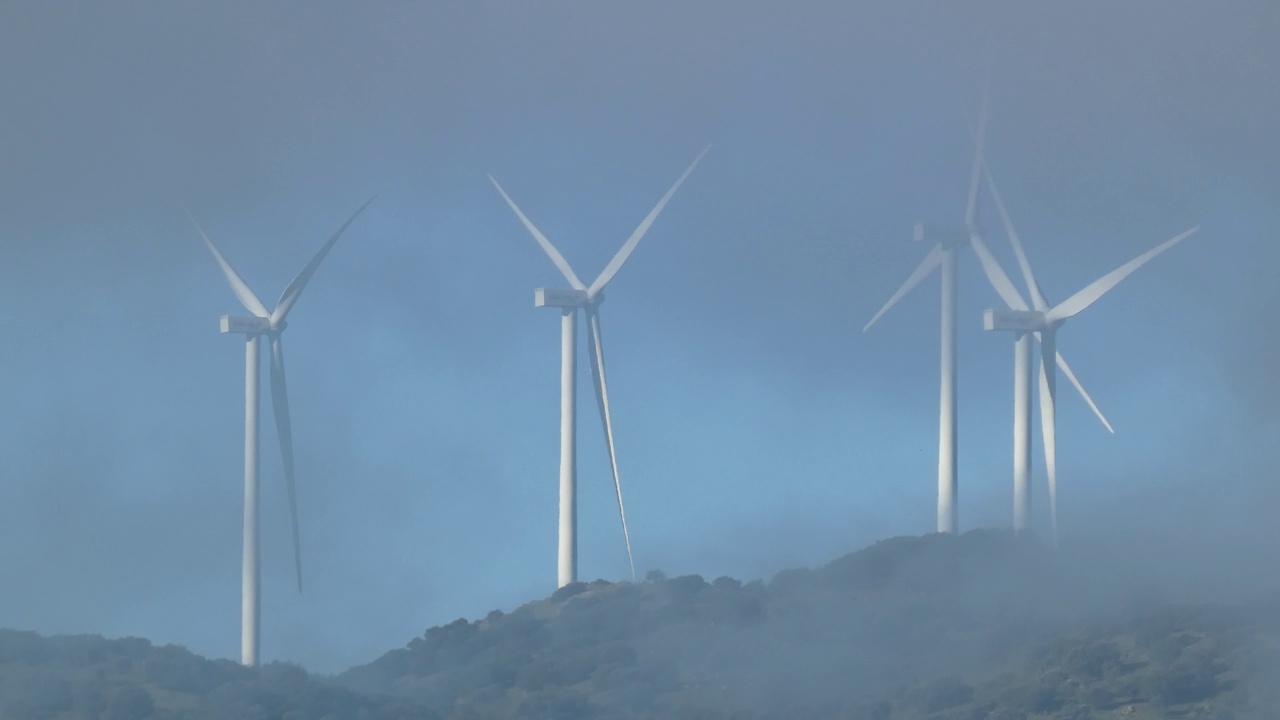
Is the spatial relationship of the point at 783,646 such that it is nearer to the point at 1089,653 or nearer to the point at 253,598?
the point at 1089,653

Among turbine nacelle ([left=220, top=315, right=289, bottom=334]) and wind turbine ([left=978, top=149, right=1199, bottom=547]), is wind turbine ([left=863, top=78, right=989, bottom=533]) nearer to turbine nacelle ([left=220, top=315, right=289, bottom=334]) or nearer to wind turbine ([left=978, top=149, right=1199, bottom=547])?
wind turbine ([left=978, top=149, right=1199, bottom=547])

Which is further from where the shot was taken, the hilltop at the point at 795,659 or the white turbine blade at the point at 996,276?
the white turbine blade at the point at 996,276

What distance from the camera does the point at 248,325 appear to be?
10881cm

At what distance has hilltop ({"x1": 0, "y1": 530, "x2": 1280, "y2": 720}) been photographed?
8275 cm

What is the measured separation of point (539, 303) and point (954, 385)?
2909cm

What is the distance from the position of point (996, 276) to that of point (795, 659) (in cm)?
3117

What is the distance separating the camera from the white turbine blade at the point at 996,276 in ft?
378

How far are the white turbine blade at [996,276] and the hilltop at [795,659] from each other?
1749 cm

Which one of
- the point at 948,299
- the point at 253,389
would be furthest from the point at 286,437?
the point at 948,299

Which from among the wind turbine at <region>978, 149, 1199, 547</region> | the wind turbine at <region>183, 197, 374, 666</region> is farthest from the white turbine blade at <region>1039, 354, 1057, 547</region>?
the wind turbine at <region>183, 197, 374, 666</region>

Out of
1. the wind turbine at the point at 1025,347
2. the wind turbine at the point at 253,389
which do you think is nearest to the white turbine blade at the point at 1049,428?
the wind turbine at the point at 1025,347

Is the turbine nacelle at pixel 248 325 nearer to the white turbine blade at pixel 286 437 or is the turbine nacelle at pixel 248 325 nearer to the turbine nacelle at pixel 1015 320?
the white turbine blade at pixel 286 437

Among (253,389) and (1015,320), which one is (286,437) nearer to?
(253,389)

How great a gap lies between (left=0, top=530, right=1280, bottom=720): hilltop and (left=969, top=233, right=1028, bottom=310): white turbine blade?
1749 cm
